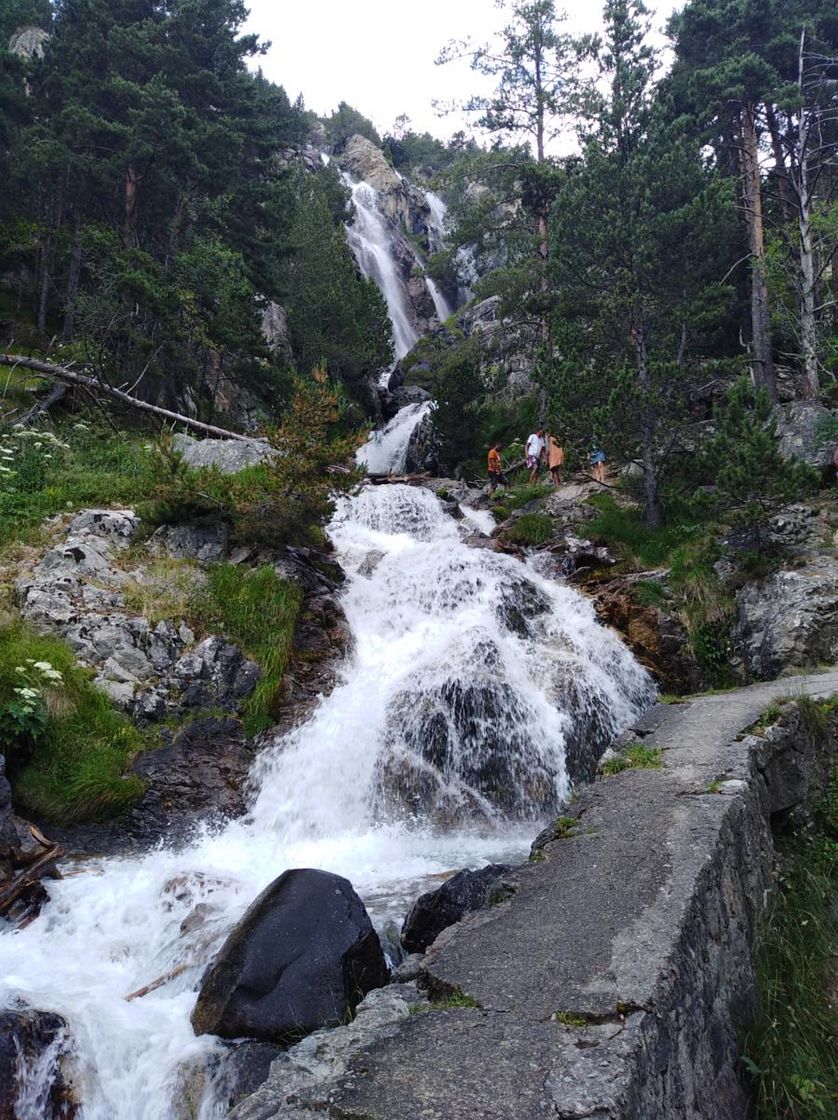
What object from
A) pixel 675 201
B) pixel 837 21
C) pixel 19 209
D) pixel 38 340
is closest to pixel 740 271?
pixel 675 201

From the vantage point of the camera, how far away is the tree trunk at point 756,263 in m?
16.3

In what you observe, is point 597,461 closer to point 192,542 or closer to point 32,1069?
point 192,542

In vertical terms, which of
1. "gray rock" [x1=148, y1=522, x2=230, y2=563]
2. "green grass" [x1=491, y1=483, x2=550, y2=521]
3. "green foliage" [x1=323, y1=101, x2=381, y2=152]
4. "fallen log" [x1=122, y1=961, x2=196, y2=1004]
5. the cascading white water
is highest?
"green foliage" [x1=323, y1=101, x2=381, y2=152]

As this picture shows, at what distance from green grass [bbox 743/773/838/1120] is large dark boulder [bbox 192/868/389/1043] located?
7.77 ft

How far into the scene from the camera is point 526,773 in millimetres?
8320

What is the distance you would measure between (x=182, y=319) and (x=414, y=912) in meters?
16.2

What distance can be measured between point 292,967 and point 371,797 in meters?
3.65

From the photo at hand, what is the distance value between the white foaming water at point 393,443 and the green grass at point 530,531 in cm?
845

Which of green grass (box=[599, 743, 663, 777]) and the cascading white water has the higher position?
the cascading white water

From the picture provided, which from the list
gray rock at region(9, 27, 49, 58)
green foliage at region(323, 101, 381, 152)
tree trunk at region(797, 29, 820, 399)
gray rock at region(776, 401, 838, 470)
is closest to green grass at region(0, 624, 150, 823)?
gray rock at region(776, 401, 838, 470)

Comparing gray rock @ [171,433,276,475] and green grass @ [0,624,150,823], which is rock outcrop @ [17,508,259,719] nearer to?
green grass @ [0,624,150,823]

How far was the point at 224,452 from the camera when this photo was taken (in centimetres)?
1391

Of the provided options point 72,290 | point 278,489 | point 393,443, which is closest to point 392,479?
point 393,443

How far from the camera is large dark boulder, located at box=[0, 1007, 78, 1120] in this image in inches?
149
